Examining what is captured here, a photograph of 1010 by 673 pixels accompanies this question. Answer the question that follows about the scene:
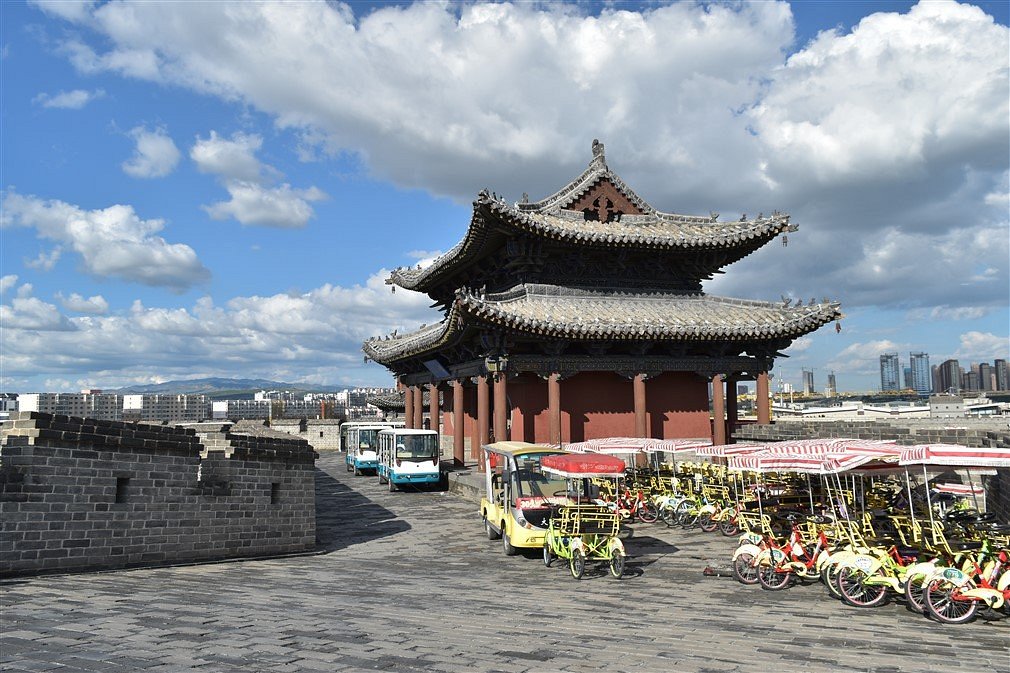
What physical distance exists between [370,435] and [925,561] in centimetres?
2715

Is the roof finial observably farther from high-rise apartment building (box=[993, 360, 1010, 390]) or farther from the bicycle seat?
high-rise apartment building (box=[993, 360, 1010, 390])

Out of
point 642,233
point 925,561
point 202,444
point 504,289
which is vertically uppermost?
point 642,233

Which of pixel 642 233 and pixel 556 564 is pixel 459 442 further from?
pixel 556 564

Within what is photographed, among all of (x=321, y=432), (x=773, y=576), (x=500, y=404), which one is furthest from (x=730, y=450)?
(x=321, y=432)

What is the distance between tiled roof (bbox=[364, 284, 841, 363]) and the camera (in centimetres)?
2234

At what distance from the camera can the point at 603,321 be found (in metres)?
23.8

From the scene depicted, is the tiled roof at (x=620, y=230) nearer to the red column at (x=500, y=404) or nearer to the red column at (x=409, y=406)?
the red column at (x=500, y=404)

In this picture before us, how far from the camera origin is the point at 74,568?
11.9 meters

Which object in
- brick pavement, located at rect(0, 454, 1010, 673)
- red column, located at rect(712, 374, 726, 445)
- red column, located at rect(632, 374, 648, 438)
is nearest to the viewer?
brick pavement, located at rect(0, 454, 1010, 673)

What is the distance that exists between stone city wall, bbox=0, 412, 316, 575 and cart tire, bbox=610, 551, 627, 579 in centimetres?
710

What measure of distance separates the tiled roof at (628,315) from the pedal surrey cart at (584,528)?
922cm

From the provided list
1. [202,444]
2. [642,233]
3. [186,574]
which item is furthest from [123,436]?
[642,233]

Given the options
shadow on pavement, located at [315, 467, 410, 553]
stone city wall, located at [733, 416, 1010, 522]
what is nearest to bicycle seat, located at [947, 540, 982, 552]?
stone city wall, located at [733, 416, 1010, 522]

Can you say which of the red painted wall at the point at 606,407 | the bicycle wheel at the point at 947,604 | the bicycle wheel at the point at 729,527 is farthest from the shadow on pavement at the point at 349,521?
the bicycle wheel at the point at 947,604
